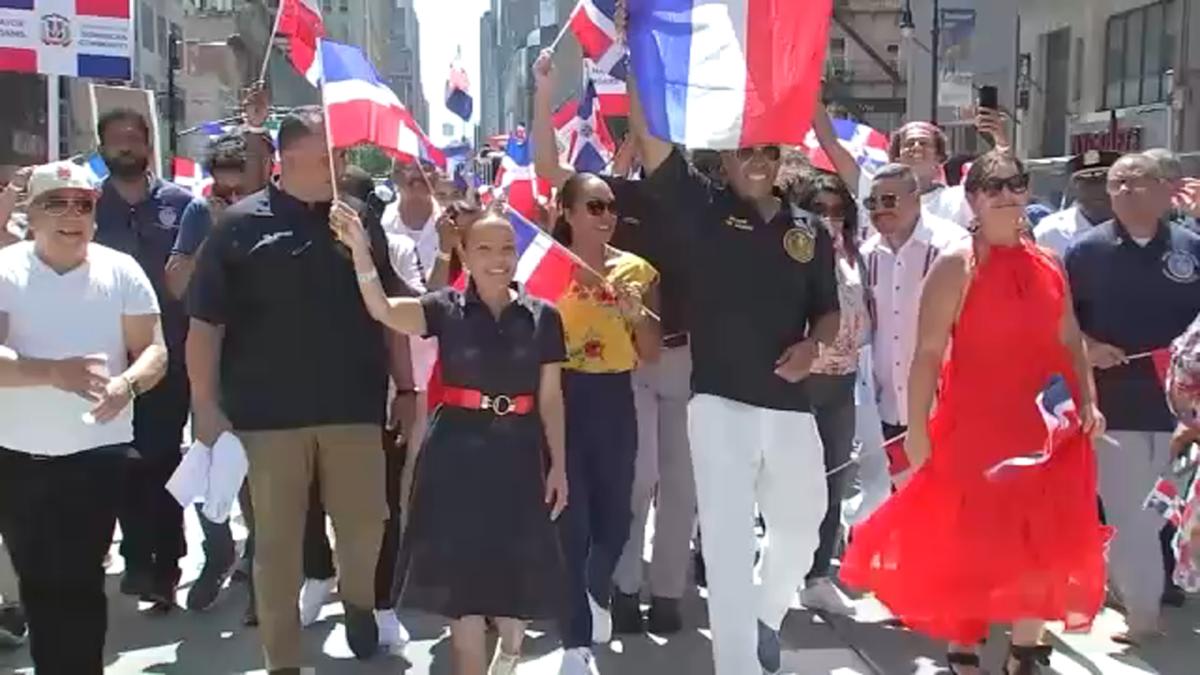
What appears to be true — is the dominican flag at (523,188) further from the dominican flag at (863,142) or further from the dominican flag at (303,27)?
the dominican flag at (863,142)

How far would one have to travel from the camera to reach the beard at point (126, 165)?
22.9ft

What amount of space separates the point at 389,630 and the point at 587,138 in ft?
15.0

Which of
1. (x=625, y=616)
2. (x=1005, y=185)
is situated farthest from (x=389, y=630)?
(x=1005, y=185)

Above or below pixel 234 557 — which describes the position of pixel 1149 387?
above

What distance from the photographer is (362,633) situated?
603 cm

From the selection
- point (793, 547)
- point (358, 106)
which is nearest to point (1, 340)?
point (358, 106)

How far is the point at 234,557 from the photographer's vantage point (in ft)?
23.4

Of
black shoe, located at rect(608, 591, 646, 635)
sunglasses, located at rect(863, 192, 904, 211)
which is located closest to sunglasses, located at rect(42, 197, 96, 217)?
black shoe, located at rect(608, 591, 646, 635)

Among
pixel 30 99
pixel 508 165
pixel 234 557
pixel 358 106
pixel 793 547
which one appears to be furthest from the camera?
pixel 30 99

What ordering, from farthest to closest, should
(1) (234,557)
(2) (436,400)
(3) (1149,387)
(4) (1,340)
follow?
(1) (234,557) < (3) (1149,387) < (2) (436,400) < (4) (1,340)

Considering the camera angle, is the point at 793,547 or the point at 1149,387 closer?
the point at 793,547

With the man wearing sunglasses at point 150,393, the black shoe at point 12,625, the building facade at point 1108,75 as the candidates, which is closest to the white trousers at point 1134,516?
the man wearing sunglasses at point 150,393

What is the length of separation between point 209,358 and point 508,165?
4911 mm

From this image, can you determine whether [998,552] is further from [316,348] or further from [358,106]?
[358,106]
